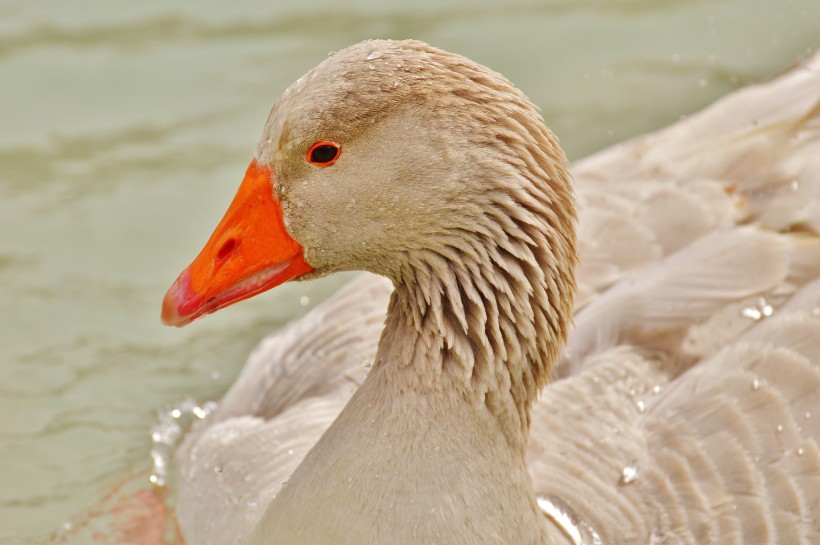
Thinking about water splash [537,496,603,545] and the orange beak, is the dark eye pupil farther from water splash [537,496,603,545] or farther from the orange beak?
water splash [537,496,603,545]

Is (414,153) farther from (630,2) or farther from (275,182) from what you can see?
(630,2)

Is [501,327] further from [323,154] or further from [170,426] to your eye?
[170,426]

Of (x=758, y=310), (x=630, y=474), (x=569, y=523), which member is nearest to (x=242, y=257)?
(x=569, y=523)

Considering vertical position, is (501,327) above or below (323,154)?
below

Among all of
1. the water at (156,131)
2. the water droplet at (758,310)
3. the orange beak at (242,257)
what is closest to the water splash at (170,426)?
the water at (156,131)

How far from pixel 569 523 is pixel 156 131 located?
4.60m

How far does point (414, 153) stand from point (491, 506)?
112 centimetres

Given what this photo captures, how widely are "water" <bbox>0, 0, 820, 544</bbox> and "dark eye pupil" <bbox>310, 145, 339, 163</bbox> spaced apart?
2.87 metres

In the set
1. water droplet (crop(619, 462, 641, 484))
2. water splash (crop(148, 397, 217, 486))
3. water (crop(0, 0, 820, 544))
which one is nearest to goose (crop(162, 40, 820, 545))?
water droplet (crop(619, 462, 641, 484))

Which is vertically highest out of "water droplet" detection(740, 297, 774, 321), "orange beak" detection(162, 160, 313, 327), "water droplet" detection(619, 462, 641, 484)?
"orange beak" detection(162, 160, 313, 327)

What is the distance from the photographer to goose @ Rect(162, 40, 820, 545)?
3.73 m

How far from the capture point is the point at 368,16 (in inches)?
350

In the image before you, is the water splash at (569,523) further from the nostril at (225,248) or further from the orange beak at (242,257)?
the nostril at (225,248)

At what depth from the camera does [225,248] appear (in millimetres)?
3895
